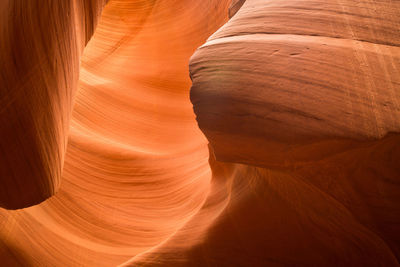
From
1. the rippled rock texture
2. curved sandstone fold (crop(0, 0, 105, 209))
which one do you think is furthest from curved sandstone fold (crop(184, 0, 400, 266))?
curved sandstone fold (crop(0, 0, 105, 209))

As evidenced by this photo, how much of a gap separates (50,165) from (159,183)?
2.36 feet

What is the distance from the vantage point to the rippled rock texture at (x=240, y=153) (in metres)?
0.71

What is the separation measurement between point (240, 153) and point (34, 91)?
1.84 ft

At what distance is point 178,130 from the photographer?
203 centimetres

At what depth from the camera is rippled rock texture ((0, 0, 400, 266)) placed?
27.8 inches

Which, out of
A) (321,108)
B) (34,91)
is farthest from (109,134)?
(321,108)

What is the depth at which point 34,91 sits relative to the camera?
33.5 inches

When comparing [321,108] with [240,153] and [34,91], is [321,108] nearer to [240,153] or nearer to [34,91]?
[240,153]

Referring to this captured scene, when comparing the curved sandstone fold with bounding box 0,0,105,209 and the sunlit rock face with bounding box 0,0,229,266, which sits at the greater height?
the curved sandstone fold with bounding box 0,0,105,209

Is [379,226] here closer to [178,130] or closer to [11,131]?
[11,131]

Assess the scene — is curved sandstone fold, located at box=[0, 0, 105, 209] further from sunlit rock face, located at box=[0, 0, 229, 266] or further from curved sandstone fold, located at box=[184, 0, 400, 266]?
curved sandstone fold, located at box=[184, 0, 400, 266]

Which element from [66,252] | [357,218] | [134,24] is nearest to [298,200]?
[357,218]

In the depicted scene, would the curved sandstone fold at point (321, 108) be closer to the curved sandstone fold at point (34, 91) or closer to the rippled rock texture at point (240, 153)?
the rippled rock texture at point (240, 153)

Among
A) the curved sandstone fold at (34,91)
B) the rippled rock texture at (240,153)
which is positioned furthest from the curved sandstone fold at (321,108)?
the curved sandstone fold at (34,91)
